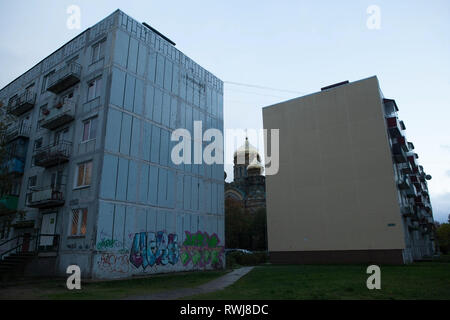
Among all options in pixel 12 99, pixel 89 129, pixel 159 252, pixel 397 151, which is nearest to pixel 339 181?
pixel 397 151

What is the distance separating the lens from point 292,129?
3600 cm

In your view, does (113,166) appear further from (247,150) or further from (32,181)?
(247,150)

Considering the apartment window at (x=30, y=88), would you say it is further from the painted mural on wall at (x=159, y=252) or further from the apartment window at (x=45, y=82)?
the painted mural on wall at (x=159, y=252)

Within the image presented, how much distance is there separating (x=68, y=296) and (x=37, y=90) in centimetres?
2295

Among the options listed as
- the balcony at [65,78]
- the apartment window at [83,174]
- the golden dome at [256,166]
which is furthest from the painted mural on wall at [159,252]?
the golden dome at [256,166]

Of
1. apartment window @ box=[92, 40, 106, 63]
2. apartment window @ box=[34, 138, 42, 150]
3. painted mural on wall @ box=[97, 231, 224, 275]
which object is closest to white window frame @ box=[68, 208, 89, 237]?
painted mural on wall @ box=[97, 231, 224, 275]

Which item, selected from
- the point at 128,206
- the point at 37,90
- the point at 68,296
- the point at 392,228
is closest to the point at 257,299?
the point at 68,296

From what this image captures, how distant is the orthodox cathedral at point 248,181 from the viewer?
2803 inches

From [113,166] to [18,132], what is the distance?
533 inches

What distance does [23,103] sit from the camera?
93.7 feet
